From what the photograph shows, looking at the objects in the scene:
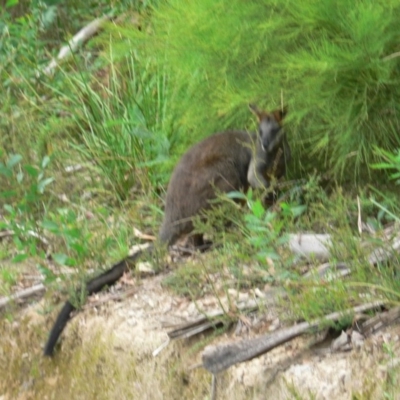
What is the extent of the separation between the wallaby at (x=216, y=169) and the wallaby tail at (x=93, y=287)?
0.10 metres

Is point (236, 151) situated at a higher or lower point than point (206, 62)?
lower

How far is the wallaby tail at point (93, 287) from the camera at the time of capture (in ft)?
13.8

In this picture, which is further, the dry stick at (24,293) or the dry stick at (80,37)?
the dry stick at (80,37)

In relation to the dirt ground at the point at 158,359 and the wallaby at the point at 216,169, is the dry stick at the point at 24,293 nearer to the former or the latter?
the dirt ground at the point at 158,359

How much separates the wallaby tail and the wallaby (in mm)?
97

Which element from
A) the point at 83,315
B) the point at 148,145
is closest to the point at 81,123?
the point at 148,145

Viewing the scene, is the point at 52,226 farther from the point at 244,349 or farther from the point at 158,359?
the point at 244,349

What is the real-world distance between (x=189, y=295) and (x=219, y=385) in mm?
796

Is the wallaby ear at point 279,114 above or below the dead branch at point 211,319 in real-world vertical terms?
above

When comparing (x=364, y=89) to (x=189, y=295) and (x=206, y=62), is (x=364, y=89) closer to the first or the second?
(x=206, y=62)

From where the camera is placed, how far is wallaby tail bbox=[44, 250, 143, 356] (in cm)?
421

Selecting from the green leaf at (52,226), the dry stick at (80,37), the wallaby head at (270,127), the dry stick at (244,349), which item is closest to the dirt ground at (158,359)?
the dry stick at (244,349)

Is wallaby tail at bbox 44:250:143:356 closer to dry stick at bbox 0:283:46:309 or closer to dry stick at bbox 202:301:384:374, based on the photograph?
dry stick at bbox 0:283:46:309

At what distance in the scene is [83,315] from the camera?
14.0 feet
